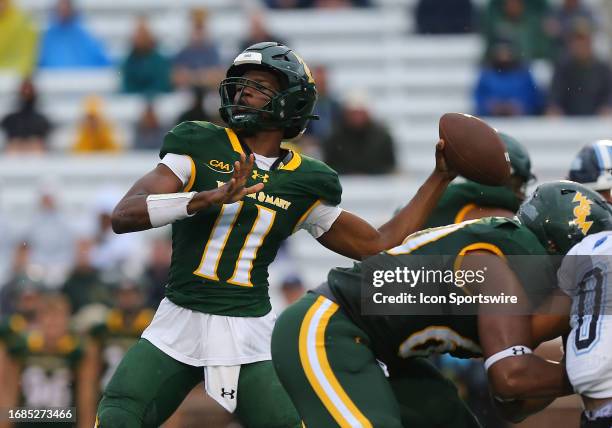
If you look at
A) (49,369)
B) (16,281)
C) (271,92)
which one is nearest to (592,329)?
(271,92)

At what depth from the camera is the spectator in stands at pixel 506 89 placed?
10.1 m

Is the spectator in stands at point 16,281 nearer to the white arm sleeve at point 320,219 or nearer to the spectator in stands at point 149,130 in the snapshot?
the spectator in stands at point 149,130

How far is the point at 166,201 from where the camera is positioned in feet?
14.1

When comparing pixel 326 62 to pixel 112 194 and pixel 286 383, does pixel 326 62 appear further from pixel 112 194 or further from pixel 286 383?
pixel 286 383

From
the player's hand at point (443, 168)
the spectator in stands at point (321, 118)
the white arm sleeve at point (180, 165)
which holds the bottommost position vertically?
the spectator in stands at point (321, 118)

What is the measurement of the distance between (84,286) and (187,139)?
4.44 meters

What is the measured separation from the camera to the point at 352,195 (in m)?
9.63

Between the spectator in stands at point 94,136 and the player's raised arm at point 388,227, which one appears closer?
the player's raised arm at point 388,227

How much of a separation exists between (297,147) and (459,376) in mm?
2831

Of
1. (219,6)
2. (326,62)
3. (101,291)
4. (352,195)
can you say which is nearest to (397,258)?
(101,291)

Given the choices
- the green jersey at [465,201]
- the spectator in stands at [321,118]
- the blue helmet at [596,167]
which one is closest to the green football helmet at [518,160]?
the green jersey at [465,201]

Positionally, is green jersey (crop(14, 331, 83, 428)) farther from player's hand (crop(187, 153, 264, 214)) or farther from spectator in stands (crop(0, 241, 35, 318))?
→ player's hand (crop(187, 153, 264, 214))

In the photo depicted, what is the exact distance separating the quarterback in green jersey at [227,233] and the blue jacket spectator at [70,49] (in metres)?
6.86

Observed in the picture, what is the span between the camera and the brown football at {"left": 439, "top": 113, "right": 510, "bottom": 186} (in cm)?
497
